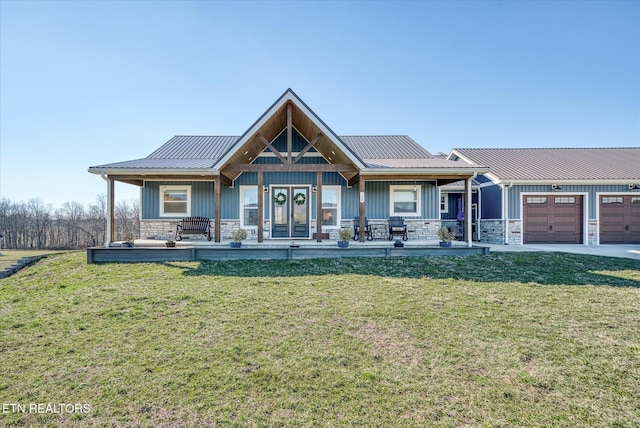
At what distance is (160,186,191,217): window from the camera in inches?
447

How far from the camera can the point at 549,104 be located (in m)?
15.8

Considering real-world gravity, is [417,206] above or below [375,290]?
above

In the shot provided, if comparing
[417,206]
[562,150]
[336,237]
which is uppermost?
[562,150]

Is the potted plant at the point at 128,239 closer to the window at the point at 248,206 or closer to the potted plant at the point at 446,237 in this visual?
the window at the point at 248,206

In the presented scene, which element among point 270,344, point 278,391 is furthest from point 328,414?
point 270,344

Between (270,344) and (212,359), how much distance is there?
0.66m

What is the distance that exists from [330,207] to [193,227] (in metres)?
5.18

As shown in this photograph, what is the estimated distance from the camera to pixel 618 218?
12.1 m

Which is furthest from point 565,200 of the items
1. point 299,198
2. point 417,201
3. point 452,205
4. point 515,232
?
point 299,198

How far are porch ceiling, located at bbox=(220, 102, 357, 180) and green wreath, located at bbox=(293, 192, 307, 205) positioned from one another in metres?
1.70

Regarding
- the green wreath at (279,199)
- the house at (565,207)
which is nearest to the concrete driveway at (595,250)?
the house at (565,207)

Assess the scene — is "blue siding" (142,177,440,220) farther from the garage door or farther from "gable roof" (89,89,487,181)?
the garage door

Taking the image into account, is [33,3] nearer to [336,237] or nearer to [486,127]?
[336,237]

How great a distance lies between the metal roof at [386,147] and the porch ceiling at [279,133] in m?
2.34
